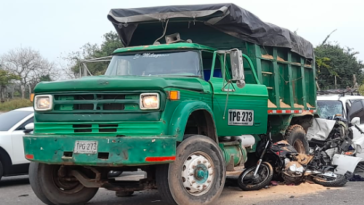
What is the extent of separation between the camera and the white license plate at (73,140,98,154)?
5.51m

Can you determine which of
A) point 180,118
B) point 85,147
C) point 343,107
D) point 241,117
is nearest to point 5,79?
point 343,107

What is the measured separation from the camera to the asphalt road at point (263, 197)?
6.86 m

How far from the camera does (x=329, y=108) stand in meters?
12.6

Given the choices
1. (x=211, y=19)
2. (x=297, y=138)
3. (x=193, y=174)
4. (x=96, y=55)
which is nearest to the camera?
(x=193, y=174)

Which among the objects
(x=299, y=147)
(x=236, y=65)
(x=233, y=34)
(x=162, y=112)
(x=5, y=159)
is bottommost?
(x=299, y=147)

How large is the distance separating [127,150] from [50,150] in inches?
40.2

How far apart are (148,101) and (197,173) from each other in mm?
1116

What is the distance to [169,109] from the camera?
5730 mm

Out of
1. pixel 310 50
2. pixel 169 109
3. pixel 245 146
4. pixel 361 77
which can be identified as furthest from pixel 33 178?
pixel 361 77

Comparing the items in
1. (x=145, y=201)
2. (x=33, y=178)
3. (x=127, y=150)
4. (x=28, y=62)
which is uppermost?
(x=28, y=62)

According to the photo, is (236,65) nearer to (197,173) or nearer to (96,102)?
(197,173)

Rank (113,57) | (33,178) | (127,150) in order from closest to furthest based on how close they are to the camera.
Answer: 1. (127,150)
2. (33,178)
3. (113,57)

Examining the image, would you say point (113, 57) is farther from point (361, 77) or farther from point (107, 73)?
point (361, 77)

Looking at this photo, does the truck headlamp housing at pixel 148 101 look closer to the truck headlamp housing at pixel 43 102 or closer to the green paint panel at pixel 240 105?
the truck headlamp housing at pixel 43 102
